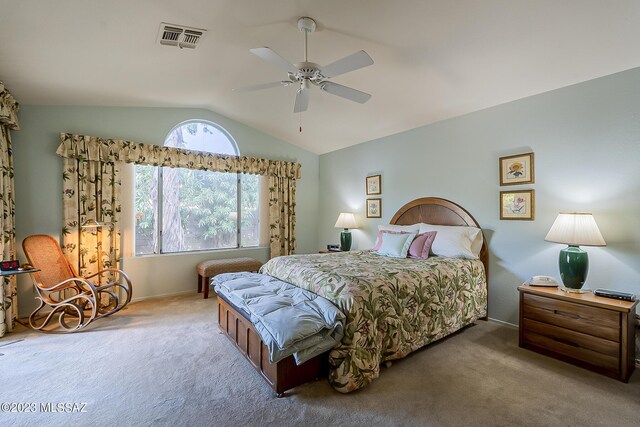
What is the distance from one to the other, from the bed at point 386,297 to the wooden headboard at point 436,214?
0.06ft

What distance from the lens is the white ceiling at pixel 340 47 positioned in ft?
7.08

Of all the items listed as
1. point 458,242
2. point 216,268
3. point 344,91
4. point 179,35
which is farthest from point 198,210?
point 458,242

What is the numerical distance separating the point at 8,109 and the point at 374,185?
4701 millimetres

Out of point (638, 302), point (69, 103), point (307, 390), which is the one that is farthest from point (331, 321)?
point (69, 103)

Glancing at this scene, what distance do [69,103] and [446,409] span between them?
5334 mm

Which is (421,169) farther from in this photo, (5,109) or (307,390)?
(5,109)

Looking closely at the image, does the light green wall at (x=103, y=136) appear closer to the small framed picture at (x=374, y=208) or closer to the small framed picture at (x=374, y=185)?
the small framed picture at (x=374, y=185)

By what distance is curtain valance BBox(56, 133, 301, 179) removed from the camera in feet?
12.3

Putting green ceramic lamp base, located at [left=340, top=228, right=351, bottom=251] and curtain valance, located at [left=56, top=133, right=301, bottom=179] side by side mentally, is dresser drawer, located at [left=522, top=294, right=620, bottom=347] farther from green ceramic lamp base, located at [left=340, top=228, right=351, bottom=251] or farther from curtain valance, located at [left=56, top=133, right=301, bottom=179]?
curtain valance, located at [left=56, top=133, right=301, bottom=179]

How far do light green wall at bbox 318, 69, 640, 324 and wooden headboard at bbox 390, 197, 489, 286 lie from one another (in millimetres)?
87

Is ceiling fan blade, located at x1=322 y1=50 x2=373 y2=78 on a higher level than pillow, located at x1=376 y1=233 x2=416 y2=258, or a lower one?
higher

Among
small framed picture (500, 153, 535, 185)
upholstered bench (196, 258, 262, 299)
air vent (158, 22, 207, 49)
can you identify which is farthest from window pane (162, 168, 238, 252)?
small framed picture (500, 153, 535, 185)

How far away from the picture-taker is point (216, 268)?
4324 mm

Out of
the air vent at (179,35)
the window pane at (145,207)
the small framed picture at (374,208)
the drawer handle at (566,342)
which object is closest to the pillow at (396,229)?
the small framed picture at (374,208)
